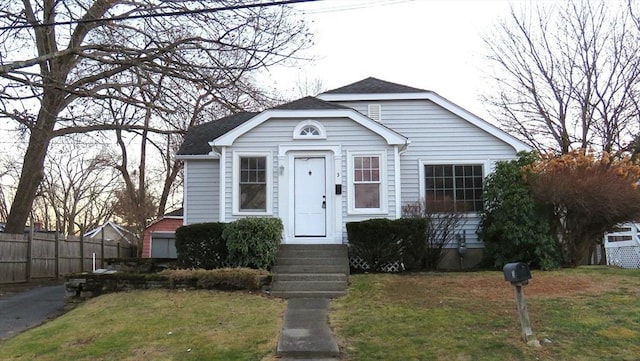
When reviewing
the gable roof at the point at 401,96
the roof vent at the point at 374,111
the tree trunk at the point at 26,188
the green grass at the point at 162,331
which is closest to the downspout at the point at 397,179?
the roof vent at the point at 374,111

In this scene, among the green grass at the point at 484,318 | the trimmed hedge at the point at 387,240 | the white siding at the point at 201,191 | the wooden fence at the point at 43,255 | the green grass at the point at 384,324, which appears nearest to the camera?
the green grass at the point at 484,318

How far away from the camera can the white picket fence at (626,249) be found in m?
15.1

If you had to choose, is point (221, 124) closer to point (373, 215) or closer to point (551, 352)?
point (373, 215)

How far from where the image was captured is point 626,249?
15.5 meters

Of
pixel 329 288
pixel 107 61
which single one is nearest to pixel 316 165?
pixel 329 288

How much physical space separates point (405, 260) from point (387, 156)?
2.68m

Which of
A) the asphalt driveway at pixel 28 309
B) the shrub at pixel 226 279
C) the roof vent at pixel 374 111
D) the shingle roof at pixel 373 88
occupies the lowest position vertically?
the asphalt driveway at pixel 28 309

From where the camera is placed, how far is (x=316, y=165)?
1405 cm

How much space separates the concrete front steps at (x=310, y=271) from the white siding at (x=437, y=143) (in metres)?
A: 3.47

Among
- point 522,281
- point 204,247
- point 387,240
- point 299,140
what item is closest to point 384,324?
point 522,281

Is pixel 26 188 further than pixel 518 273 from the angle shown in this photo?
Yes

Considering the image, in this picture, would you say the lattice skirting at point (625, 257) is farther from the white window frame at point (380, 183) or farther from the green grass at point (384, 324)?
the white window frame at point (380, 183)

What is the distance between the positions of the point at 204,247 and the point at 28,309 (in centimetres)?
395

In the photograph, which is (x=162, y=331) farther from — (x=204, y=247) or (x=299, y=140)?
(x=299, y=140)
